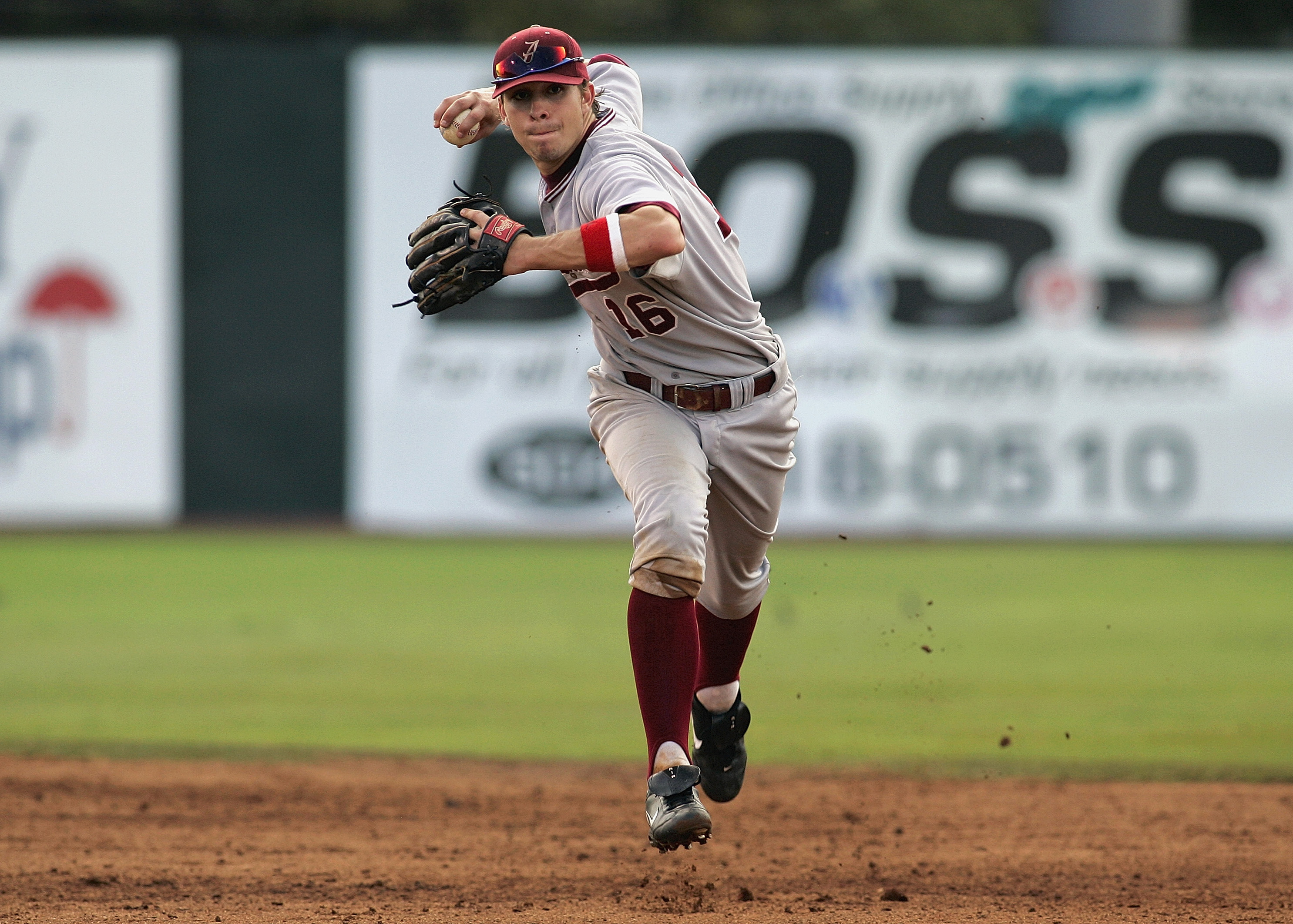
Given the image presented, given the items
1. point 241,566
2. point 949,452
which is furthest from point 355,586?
point 949,452

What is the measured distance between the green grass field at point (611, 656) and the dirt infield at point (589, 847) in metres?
0.41

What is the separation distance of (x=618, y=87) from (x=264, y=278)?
7.96 metres

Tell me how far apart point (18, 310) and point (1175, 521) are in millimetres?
8613

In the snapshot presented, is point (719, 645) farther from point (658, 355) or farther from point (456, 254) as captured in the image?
point (456, 254)

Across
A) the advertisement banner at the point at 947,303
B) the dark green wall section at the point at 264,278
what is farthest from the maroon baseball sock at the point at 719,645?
the dark green wall section at the point at 264,278

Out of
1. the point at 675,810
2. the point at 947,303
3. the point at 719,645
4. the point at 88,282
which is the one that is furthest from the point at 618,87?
the point at 88,282

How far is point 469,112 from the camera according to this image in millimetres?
4402

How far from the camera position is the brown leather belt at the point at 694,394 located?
4.12 metres

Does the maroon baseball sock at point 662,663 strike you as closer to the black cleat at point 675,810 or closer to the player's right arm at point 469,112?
the black cleat at point 675,810

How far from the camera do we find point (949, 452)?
11523 mm

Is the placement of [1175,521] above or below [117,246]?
below

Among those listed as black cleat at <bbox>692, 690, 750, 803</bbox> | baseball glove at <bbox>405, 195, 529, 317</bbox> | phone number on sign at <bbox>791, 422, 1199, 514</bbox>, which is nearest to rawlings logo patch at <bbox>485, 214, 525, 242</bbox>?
baseball glove at <bbox>405, 195, 529, 317</bbox>

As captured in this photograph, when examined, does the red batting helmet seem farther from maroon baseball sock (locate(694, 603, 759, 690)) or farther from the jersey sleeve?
maroon baseball sock (locate(694, 603, 759, 690))

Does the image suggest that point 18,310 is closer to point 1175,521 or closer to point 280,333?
point 280,333
